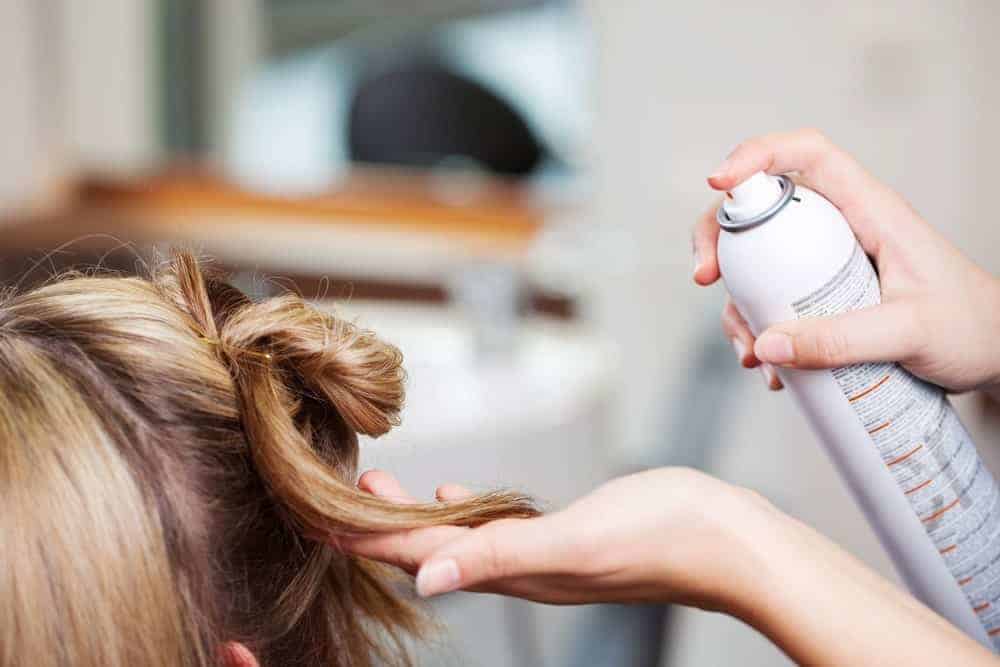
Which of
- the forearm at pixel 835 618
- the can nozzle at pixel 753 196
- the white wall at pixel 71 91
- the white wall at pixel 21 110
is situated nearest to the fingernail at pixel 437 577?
the forearm at pixel 835 618

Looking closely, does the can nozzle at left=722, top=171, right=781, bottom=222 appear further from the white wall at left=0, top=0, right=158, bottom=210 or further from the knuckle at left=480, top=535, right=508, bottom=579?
the white wall at left=0, top=0, right=158, bottom=210

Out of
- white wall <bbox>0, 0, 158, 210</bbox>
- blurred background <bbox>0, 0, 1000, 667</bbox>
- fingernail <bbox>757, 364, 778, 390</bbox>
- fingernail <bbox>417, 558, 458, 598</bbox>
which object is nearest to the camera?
fingernail <bbox>417, 558, 458, 598</bbox>

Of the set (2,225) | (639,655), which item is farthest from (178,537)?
(2,225)

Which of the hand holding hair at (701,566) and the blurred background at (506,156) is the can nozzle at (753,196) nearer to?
the hand holding hair at (701,566)

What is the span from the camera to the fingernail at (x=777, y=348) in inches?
24.4

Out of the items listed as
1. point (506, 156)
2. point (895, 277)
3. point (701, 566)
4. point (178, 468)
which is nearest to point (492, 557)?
point (701, 566)

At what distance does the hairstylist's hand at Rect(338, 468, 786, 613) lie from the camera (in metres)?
0.53

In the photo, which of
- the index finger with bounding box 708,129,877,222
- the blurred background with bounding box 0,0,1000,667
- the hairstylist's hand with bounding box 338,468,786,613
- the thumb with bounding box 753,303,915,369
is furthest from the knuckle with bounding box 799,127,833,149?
the blurred background with bounding box 0,0,1000,667

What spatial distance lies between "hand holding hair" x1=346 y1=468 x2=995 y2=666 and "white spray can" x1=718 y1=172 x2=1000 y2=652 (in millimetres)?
80

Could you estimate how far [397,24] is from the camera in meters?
2.39

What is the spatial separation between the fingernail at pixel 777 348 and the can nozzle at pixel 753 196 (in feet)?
0.25

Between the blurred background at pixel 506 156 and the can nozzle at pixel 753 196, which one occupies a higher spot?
the can nozzle at pixel 753 196

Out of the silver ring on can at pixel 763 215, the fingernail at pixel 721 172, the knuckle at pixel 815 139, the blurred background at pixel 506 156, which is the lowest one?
the blurred background at pixel 506 156

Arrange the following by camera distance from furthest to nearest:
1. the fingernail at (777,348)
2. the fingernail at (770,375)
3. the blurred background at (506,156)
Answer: the blurred background at (506,156) < the fingernail at (770,375) < the fingernail at (777,348)
